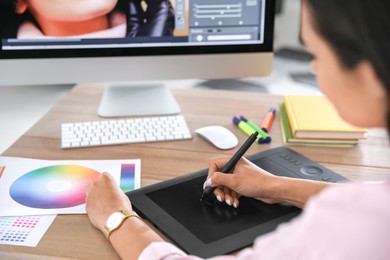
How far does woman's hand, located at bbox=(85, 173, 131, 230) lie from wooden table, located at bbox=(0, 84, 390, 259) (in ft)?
0.07

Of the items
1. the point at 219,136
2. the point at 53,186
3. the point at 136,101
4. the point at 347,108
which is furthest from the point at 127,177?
the point at 347,108

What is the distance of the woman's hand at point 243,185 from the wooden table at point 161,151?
0.13 meters

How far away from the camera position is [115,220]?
821 millimetres

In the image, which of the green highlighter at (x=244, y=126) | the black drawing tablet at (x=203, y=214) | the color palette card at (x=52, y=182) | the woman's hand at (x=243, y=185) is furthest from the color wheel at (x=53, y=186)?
the green highlighter at (x=244, y=126)

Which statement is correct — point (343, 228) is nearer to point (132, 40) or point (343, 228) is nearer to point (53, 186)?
point (53, 186)

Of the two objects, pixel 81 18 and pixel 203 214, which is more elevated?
pixel 81 18

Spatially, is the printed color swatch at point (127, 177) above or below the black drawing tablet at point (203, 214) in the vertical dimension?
above

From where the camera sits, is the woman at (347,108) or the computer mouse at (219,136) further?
the computer mouse at (219,136)

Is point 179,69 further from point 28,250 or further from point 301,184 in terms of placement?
point 28,250

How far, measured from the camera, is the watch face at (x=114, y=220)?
0.81 metres

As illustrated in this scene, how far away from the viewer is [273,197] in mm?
898

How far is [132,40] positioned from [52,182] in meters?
0.39

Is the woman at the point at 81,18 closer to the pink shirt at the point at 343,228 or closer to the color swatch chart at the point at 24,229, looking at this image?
the color swatch chart at the point at 24,229

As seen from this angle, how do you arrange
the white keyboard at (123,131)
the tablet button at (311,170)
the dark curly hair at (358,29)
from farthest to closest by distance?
1. the white keyboard at (123,131)
2. the tablet button at (311,170)
3. the dark curly hair at (358,29)
